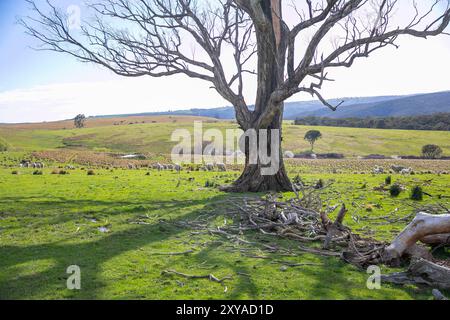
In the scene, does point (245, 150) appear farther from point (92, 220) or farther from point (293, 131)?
point (293, 131)

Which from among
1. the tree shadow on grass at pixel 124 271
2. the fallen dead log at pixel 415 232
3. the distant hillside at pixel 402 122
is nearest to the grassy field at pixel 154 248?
the tree shadow on grass at pixel 124 271

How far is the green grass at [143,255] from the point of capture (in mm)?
6910

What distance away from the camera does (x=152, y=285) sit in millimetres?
7141

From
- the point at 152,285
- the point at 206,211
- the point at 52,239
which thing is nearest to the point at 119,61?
the point at 206,211

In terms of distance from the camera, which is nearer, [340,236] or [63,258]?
[63,258]

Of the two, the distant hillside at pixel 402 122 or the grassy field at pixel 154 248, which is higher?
the distant hillside at pixel 402 122

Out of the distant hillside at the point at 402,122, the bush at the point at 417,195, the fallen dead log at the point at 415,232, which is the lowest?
the bush at the point at 417,195

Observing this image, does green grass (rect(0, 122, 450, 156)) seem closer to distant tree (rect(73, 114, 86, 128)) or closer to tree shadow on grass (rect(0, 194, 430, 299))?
distant tree (rect(73, 114, 86, 128))

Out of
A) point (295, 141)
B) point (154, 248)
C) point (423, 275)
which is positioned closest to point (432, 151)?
point (295, 141)

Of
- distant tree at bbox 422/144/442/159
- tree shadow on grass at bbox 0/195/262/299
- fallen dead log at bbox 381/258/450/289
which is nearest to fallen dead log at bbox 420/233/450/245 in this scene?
fallen dead log at bbox 381/258/450/289

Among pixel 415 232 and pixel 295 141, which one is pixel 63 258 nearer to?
pixel 415 232

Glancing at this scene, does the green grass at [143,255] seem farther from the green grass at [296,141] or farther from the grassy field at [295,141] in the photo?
the green grass at [296,141]

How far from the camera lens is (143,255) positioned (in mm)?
9062

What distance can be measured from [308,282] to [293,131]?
94.7 meters
